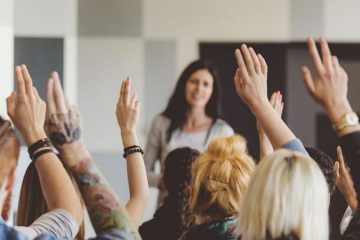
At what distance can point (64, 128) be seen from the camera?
1.38 m

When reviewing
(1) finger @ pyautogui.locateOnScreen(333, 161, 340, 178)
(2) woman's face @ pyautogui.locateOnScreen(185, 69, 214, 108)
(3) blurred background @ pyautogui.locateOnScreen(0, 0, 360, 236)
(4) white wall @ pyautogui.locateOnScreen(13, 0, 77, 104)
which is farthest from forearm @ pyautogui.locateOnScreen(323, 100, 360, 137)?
(3) blurred background @ pyautogui.locateOnScreen(0, 0, 360, 236)

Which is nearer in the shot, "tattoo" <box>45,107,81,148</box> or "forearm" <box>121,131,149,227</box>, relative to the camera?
"tattoo" <box>45,107,81,148</box>

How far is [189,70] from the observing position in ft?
13.9

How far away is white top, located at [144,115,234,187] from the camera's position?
161 inches

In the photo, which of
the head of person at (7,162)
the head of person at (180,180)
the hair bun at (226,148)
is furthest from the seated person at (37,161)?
the head of person at (180,180)

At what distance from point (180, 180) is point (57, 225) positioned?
1.17 meters

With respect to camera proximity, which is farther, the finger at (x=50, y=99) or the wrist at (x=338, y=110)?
the wrist at (x=338, y=110)

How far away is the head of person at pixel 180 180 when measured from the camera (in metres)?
2.55

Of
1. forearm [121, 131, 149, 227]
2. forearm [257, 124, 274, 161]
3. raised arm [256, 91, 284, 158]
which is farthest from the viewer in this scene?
forearm [257, 124, 274, 161]

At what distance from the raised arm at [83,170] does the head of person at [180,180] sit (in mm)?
1154

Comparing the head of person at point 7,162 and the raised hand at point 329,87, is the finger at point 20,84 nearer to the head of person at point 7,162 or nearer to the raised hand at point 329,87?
the head of person at point 7,162

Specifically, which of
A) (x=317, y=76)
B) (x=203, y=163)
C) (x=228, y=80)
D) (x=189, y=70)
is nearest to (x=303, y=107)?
(x=228, y=80)

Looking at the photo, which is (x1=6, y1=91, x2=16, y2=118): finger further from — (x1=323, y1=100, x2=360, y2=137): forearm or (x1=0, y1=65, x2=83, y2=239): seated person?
(x1=323, y1=100, x2=360, y2=137): forearm

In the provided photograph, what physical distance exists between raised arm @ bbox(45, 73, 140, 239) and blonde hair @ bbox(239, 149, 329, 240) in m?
0.25
